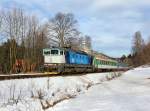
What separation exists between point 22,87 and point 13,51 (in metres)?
50.9

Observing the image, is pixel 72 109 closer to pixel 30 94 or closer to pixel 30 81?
pixel 30 94

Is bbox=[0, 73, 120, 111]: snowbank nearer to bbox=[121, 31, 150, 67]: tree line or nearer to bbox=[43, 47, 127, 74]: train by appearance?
bbox=[43, 47, 127, 74]: train

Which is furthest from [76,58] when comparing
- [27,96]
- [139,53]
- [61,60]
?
[139,53]

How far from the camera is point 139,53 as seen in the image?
176375mm

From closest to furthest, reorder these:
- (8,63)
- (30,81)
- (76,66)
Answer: (30,81), (76,66), (8,63)

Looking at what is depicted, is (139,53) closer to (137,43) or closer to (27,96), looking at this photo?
(137,43)

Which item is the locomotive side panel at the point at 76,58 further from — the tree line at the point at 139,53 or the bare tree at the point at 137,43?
the bare tree at the point at 137,43

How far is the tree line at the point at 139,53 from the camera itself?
167m

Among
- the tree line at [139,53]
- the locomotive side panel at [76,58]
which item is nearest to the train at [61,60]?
the locomotive side panel at [76,58]

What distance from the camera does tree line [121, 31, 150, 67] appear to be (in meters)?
167

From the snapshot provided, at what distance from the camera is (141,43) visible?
18700cm

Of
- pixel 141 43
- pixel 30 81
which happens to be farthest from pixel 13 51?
pixel 141 43

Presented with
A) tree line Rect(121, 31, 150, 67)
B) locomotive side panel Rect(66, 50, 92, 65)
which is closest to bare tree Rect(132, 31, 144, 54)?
tree line Rect(121, 31, 150, 67)

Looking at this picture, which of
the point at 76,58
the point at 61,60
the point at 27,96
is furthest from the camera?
the point at 76,58
